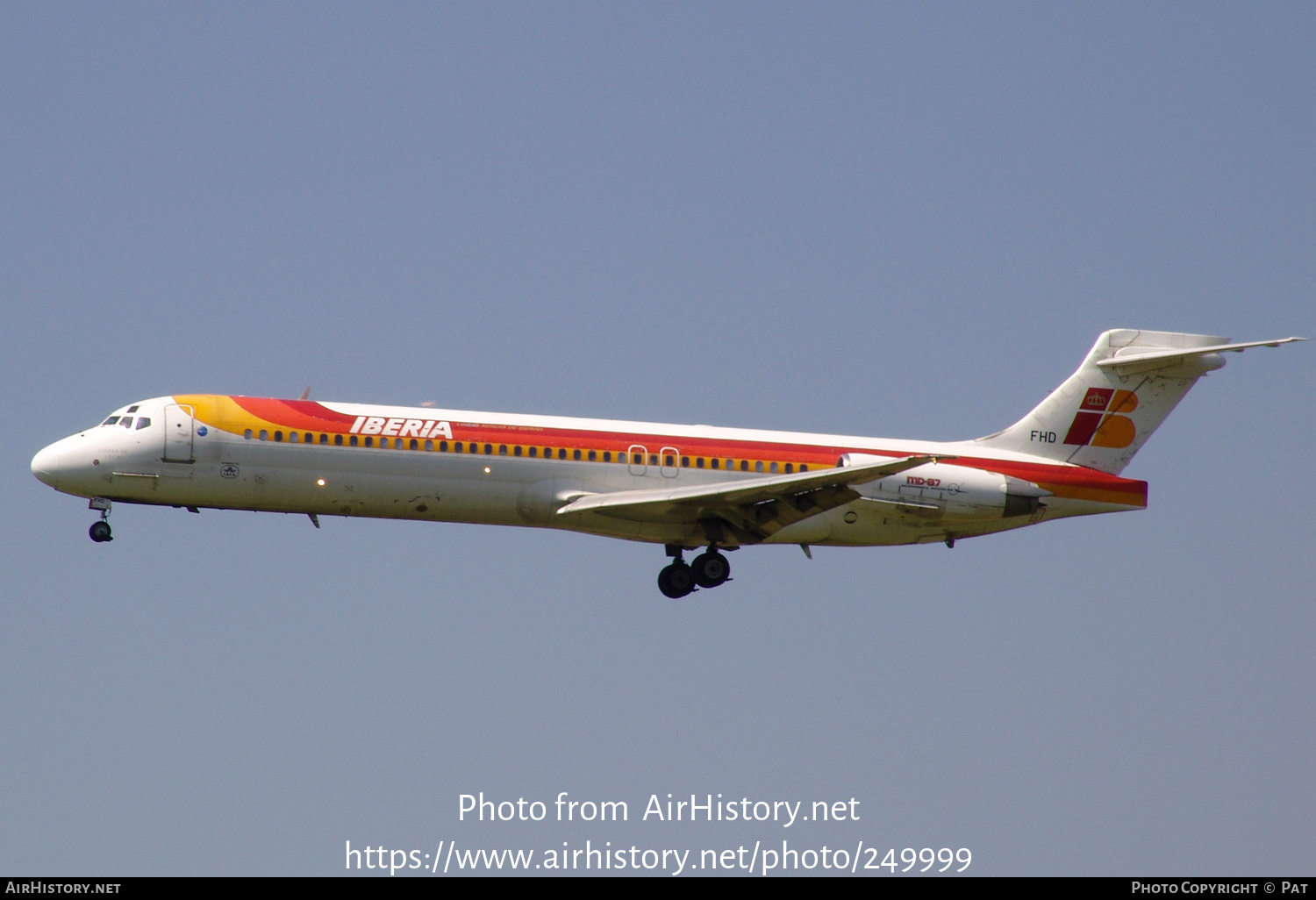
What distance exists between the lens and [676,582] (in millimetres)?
35281

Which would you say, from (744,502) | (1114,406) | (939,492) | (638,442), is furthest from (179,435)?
(1114,406)

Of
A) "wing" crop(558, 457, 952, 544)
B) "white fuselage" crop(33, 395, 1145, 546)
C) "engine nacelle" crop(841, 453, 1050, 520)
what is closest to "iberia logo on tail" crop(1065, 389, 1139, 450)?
"engine nacelle" crop(841, 453, 1050, 520)

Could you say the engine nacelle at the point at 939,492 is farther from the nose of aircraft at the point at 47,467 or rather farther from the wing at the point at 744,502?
the nose of aircraft at the point at 47,467

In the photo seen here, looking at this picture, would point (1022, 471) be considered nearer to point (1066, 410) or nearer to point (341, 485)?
point (1066, 410)

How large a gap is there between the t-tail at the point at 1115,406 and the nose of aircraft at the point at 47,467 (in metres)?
19.4

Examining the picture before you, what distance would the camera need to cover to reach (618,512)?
109ft

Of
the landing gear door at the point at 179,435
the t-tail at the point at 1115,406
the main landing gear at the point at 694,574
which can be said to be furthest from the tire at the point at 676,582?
the landing gear door at the point at 179,435

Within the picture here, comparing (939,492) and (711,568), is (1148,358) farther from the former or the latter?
(711,568)

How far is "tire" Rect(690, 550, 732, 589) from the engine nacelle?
3250 millimetres

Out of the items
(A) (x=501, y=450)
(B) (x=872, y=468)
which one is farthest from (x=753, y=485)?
(A) (x=501, y=450)

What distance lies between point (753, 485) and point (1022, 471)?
270 inches

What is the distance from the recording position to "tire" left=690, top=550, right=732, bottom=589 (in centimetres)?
3505

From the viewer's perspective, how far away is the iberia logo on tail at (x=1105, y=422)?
121ft
